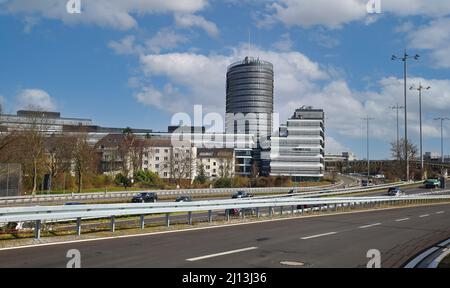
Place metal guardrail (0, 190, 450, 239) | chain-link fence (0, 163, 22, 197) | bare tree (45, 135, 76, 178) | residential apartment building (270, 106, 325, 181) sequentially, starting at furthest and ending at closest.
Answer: residential apartment building (270, 106, 325, 181) < bare tree (45, 135, 76, 178) < chain-link fence (0, 163, 22, 197) < metal guardrail (0, 190, 450, 239)

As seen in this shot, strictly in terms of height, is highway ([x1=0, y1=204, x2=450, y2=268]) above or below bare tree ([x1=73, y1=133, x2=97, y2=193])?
below

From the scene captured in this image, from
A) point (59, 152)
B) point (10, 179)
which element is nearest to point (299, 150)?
point (59, 152)

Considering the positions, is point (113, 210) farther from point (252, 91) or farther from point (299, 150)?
point (252, 91)

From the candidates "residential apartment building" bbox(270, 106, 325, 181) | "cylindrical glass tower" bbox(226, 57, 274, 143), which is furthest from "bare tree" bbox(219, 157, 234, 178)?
"cylindrical glass tower" bbox(226, 57, 274, 143)

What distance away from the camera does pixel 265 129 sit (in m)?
182

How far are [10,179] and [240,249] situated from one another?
134 ft

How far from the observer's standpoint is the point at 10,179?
4719 cm

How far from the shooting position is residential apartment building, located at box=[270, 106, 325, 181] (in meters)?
135

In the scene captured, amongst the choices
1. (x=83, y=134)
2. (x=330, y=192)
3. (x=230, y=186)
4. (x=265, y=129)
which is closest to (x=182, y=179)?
(x=230, y=186)

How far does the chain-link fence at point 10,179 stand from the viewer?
1752 inches

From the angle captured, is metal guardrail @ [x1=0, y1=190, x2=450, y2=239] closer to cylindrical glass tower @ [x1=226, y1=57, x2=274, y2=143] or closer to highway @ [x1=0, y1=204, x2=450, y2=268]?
highway @ [x1=0, y1=204, x2=450, y2=268]

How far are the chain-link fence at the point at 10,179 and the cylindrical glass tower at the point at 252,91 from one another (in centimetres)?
13769

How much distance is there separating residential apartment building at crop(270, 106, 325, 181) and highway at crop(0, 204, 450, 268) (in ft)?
377
